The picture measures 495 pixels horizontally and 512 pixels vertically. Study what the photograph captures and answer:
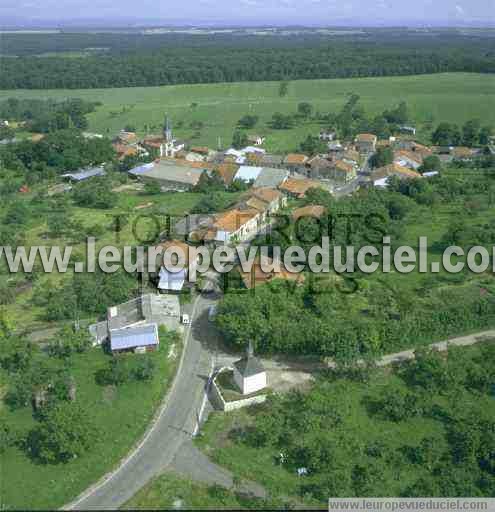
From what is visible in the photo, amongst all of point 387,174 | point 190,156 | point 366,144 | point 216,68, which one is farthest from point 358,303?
point 216,68

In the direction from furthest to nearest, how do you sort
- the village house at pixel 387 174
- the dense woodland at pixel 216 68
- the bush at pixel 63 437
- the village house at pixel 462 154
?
the dense woodland at pixel 216 68
the village house at pixel 462 154
the village house at pixel 387 174
the bush at pixel 63 437

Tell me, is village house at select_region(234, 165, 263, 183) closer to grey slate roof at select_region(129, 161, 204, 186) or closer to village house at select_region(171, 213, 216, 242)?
grey slate roof at select_region(129, 161, 204, 186)

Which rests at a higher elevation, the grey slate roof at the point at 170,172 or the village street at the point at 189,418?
the grey slate roof at the point at 170,172

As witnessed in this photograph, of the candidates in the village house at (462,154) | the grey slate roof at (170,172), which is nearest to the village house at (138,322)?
the grey slate roof at (170,172)

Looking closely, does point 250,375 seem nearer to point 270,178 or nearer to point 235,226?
point 235,226

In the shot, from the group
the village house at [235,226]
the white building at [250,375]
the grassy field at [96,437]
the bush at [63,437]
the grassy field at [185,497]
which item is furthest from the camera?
the village house at [235,226]

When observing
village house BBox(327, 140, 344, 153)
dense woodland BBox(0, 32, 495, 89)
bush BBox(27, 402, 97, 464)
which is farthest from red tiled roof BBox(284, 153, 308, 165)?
dense woodland BBox(0, 32, 495, 89)

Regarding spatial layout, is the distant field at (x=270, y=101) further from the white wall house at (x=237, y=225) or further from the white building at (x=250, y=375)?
the white building at (x=250, y=375)
